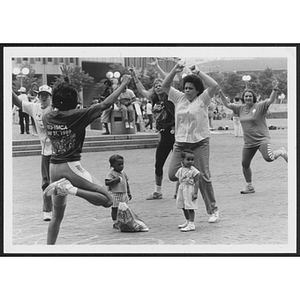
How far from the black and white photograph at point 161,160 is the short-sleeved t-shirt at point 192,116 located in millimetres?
13

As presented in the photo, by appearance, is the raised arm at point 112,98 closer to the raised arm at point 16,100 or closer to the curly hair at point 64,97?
the curly hair at point 64,97

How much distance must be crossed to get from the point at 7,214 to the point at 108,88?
15.7ft

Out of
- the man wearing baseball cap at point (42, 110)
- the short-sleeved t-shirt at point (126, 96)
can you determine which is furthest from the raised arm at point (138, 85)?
the short-sleeved t-shirt at point (126, 96)

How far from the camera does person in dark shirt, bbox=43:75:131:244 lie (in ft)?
25.3

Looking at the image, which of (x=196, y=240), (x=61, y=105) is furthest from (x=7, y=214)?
(x=196, y=240)

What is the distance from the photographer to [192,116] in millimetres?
8578

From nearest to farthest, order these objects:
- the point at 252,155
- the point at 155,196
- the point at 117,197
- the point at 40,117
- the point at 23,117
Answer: the point at 117,197, the point at 40,117, the point at 155,196, the point at 252,155, the point at 23,117

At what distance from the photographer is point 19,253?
8.22m

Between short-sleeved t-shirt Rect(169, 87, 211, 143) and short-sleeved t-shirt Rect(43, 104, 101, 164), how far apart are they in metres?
1.35

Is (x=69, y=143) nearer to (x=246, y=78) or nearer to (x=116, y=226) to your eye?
(x=116, y=226)

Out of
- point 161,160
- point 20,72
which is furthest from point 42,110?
point 161,160

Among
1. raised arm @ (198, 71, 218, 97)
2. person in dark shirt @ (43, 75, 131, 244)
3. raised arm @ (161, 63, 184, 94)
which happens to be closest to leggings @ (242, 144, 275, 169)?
raised arm @ (198, 71, 218, 97)

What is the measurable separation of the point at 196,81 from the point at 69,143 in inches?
73.5

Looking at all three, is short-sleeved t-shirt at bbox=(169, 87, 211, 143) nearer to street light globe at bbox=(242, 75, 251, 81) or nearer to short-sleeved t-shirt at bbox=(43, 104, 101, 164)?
street light globe at bbox=(242, 75, 251, 81)
